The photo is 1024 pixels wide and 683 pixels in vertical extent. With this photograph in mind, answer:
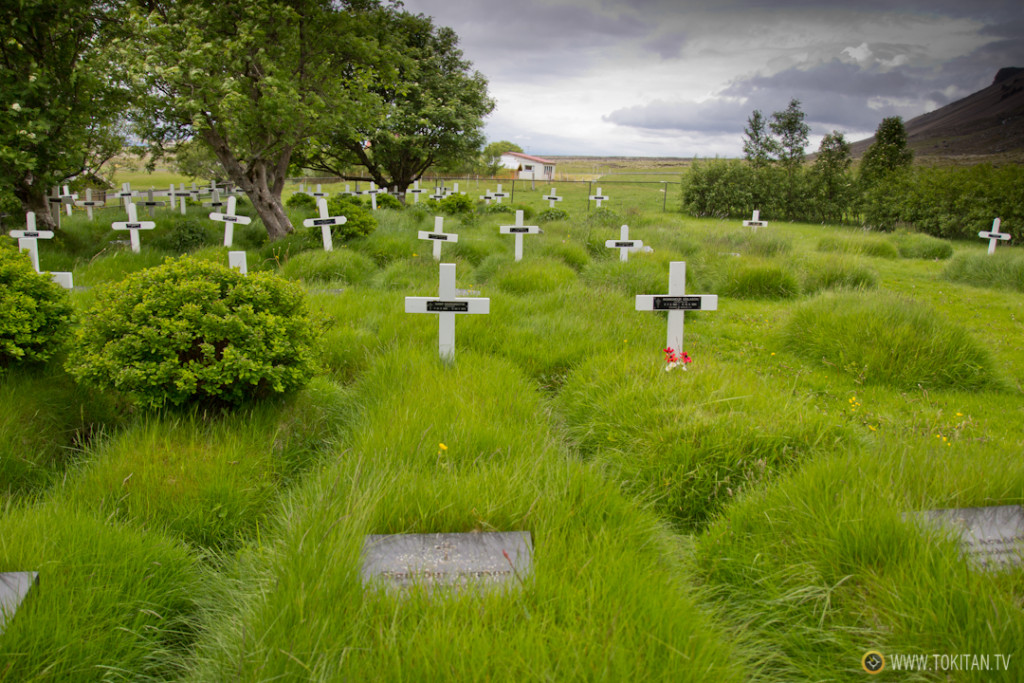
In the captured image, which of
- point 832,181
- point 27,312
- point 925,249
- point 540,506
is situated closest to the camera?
point 540,506

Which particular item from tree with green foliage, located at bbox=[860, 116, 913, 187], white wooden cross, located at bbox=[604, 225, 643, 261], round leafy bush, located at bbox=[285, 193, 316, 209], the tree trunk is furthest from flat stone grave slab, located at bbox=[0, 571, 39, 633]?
tree with green foliage, located at bbox=[860, 116, 913, 187]

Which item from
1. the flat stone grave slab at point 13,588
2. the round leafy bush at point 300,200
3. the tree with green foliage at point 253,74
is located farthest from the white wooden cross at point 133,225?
the flat stone grave slab at point 13,588

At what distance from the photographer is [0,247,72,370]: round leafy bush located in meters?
4.49

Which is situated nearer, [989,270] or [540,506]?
[540,506]

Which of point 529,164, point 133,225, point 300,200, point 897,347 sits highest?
point 529,164

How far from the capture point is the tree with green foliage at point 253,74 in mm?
11086

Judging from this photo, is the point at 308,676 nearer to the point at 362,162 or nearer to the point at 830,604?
the point at 830,604

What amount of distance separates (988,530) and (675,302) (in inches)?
126

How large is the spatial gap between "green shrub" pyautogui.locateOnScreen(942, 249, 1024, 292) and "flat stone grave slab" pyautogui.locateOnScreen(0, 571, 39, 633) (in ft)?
45.7

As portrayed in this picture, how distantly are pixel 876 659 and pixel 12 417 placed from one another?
492 cm

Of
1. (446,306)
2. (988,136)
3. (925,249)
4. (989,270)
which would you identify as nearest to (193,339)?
(446,306)

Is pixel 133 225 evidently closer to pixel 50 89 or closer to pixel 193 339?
pixel 50 89

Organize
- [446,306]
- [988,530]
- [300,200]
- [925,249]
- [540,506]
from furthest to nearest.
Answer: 1. [300,200]
2. [925,249]
3. [446,306]
4. [540,506]
5. [988,530]

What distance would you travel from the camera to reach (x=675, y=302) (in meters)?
5.54
